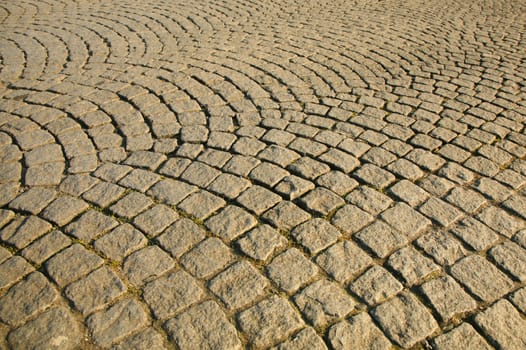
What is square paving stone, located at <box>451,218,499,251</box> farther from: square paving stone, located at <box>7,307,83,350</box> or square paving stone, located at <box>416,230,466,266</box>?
square paving stone, located at <box>7,307,83,350</box>

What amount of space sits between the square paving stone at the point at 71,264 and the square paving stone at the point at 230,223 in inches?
28.5

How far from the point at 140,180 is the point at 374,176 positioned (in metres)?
1.80

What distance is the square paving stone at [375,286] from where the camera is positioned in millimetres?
2381

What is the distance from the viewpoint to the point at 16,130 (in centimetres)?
378

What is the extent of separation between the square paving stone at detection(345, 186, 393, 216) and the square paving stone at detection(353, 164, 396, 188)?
102mm

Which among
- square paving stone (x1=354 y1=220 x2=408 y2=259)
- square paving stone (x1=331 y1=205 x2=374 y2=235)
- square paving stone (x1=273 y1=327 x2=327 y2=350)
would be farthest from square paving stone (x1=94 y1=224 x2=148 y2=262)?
square paving stone (x1=354 y1=220 x2=408 y2=259)

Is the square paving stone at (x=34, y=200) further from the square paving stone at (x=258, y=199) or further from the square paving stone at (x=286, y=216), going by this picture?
the square paving stone at (x=286, y=216)

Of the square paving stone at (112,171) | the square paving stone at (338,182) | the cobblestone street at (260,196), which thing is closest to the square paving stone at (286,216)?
the cobblestone street at (260,196)

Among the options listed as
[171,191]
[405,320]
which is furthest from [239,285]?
[171,191]

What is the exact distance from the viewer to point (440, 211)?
9.81 feet

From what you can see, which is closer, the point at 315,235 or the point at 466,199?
the point at 315,235

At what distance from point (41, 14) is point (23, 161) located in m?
4.85

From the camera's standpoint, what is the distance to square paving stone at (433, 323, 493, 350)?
2141mm

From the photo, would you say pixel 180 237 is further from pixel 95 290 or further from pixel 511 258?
pixel 511 258
